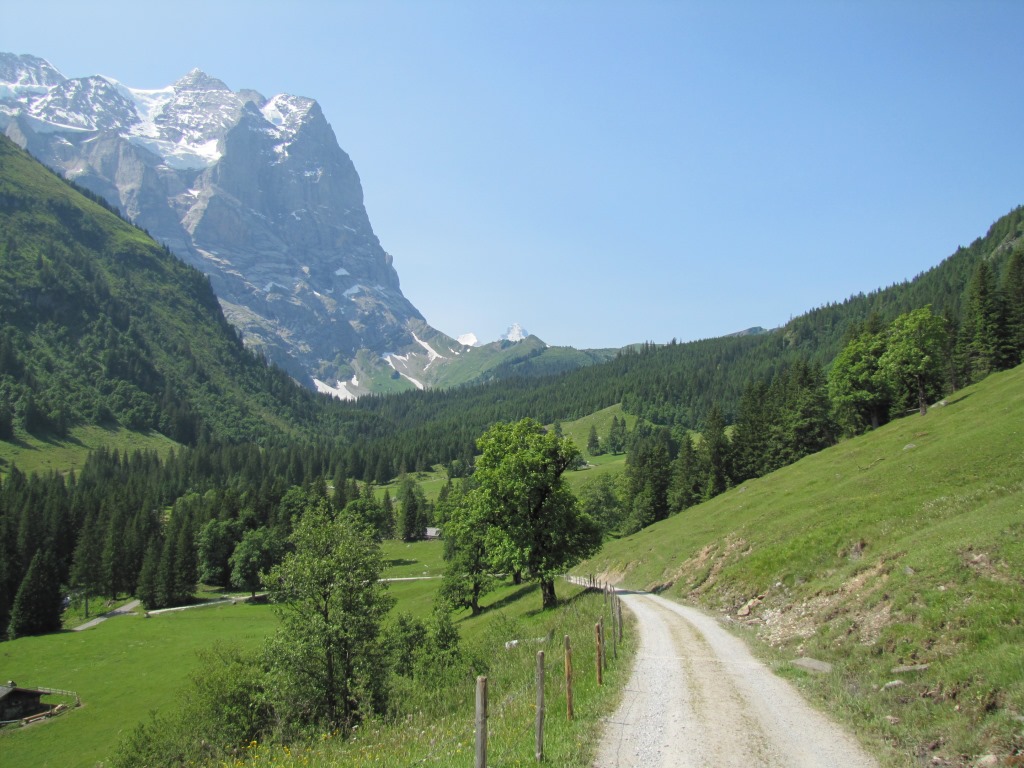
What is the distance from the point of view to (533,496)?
45500 millimetres

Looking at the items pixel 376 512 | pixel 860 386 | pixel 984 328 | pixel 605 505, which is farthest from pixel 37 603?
pixel 984 328

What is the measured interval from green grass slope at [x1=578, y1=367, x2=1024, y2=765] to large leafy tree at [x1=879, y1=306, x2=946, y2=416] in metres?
18.0

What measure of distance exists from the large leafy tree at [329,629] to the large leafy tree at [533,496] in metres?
16.0

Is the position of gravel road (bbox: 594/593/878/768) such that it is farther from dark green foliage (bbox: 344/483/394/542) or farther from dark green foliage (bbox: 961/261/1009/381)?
dark green foliage (bbox: 344/483/394/542)

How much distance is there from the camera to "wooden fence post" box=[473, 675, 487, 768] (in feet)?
30.8

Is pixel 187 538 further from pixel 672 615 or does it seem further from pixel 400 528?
pixel 672 615

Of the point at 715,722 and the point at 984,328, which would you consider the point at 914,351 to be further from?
the point at 715,722

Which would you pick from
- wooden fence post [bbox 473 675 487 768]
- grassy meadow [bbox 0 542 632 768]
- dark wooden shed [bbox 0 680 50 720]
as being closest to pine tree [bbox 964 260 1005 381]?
grassy meadow [bbox 0 542 632 768]

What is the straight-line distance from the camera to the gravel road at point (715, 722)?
1227cm

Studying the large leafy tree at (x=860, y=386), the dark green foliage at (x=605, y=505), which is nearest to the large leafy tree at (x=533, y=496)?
the large leafy tree at (x=860, y=386)

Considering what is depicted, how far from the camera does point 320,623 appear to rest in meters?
26.6

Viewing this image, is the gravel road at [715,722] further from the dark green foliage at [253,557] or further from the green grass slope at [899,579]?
the dark green foliage at [253,557]

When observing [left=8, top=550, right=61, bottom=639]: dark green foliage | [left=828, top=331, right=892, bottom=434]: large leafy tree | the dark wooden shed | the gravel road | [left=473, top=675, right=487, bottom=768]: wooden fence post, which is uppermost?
[left=828, top=331, right=892, bottom=434]: large leafy tree

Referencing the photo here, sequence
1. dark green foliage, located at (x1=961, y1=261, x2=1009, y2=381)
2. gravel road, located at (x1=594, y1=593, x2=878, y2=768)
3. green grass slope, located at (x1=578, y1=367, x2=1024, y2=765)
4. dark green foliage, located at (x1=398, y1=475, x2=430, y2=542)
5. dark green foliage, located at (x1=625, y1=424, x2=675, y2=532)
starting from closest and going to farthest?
gravel road, located at (x1=594, y1=593, x2=878, y2=768), green grass slope, located at (x1=578, y1=367, x2=1024, y2=765), dark green foliage, located at (x1=961, y1=261, x2=1009, y2=381), dark green foliage, located at (x1=625, y1=424, x2=675, y2=532), dark green foliage, located at (x1=398, y1=475, x2=430, y2=542)
